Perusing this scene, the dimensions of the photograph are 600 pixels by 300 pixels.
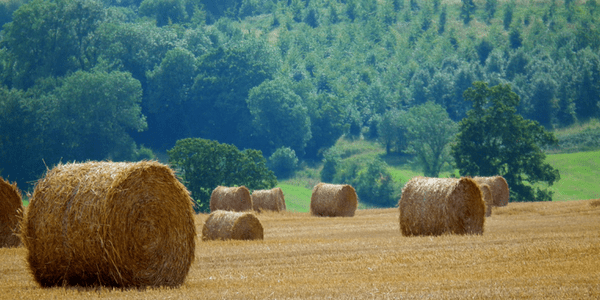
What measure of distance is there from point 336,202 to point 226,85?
57604 millimetres

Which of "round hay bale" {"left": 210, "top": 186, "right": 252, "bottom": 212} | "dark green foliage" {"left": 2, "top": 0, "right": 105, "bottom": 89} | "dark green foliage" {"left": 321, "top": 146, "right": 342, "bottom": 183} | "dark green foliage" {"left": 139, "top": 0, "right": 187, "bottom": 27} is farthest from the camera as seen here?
"dark green foliage" {"left": 139, "top": 0, "right": 187, "bottom": 27}

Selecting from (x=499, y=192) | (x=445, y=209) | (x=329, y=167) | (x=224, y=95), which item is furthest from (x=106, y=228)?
(x=224, y=95)

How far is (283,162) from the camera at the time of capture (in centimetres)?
7512

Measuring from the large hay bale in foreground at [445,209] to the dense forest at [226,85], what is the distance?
181ft

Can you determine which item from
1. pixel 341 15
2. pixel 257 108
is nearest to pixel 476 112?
pixel 257 108

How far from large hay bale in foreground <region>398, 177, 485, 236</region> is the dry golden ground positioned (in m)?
1.22

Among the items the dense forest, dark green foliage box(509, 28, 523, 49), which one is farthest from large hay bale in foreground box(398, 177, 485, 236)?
dark green foliage box(509, 28, 523, 49)

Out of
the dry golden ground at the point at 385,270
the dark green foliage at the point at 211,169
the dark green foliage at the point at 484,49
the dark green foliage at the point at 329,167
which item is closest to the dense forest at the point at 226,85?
the dark green foliage at the point at 484,49

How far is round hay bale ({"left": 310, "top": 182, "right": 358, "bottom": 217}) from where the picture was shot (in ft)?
97.4

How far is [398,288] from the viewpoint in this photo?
912cm

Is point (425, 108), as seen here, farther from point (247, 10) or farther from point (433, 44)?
point (247, 10)

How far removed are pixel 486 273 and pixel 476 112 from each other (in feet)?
148

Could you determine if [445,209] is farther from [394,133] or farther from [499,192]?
[394,133]

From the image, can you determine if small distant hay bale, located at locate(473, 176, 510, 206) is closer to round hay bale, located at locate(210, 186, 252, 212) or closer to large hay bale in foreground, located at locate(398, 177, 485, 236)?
round hay bale, located at locate(210, 186, 252, 212)
